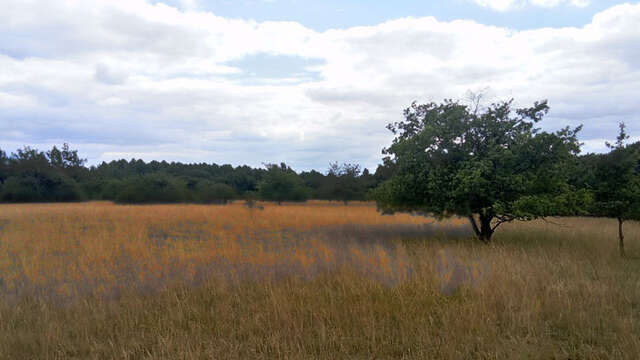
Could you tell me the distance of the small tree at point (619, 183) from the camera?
11969 millimetres

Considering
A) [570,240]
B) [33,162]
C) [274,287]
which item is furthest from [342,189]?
[274,287]

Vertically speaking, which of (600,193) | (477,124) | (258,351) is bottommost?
(258,351)

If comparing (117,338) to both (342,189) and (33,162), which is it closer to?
(342,189)

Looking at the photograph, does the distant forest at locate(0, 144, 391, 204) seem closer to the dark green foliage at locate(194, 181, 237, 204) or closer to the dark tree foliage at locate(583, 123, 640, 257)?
the dark green foliage at locate(194, 181, 237, 204)

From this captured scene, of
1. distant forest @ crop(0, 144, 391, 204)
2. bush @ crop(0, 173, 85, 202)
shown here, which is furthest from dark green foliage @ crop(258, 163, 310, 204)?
bush @ crop(0, 173, 85, 202)

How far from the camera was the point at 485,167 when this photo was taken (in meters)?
12.3

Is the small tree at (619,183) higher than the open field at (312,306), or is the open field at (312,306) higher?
the small tree at (619,183)

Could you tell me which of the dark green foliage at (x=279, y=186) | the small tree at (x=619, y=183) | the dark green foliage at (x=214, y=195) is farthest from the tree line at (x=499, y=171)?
the dark green foliage at (x=214, y=195)

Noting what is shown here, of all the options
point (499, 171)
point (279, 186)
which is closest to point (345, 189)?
point (279, 186)

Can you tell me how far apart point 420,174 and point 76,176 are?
5177 cm

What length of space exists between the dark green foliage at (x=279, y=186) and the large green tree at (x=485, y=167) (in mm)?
24737

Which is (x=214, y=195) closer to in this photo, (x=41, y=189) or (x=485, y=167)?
(x=41, y=189)

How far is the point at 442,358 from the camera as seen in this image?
454 cm

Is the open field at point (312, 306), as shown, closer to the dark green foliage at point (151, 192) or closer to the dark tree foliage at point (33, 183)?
the dark green foliage at point (151, 192)
